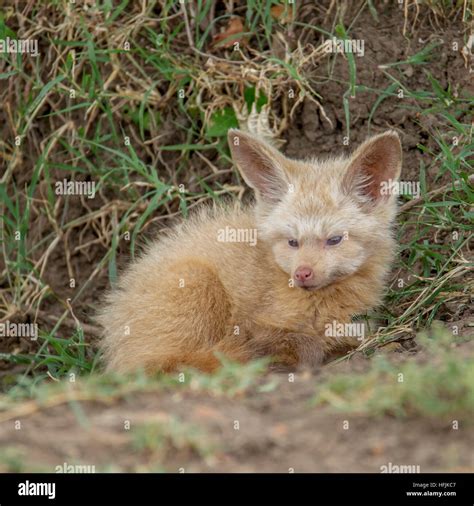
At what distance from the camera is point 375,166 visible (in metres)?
5.95

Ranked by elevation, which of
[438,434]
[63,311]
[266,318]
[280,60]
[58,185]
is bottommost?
[438,434]

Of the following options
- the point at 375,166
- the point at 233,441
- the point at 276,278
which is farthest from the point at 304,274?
the point at 233,441

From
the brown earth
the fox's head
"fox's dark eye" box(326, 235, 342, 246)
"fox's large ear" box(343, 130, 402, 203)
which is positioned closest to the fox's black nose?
the fox's head

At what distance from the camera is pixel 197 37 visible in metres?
7.73

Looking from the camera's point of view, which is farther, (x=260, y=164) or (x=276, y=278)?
(x=260, y=164)

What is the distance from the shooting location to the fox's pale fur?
583 centimetres

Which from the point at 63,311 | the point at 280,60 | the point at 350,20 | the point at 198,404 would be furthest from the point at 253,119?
the point at 198,404

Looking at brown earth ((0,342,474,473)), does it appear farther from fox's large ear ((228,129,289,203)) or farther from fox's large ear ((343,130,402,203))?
fox's large ear ((228,129,289,203))

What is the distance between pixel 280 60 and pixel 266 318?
2.30 metres

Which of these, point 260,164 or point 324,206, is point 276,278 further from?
point 260,164

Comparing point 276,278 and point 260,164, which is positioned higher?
point 260,164

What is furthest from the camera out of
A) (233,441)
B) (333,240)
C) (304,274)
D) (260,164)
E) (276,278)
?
(260,164)

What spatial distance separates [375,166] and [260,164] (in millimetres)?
795

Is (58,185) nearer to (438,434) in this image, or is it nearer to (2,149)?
(2,149)
